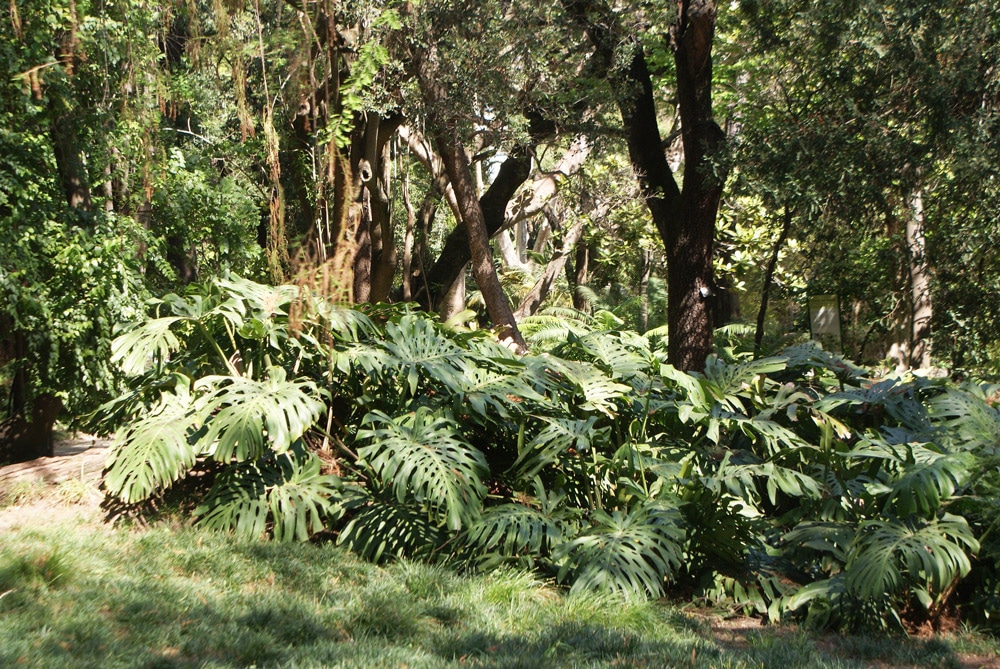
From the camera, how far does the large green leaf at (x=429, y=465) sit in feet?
17.4

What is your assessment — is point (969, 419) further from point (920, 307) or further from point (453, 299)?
point (453, 299)

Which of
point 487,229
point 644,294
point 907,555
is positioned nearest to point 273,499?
point 907,555

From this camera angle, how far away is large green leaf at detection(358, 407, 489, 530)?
531cm

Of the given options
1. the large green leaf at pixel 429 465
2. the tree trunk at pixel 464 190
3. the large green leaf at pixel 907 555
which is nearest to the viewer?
the large green leaf at pixel 907 555

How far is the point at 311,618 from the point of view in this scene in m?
4.20

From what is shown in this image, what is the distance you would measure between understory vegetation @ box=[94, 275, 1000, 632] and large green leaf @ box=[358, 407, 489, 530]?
0.02 meters

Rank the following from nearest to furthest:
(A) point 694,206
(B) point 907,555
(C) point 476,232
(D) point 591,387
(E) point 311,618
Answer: (E) point 311,618, (B) point 907,555, (D) point 591,387, (A) point 694,206, (C) point 476,232

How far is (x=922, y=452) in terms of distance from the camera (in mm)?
5461

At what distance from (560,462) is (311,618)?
7.71 feet

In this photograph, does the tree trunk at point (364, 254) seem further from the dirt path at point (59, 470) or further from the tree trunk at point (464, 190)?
the dirt path at point (59, 470)

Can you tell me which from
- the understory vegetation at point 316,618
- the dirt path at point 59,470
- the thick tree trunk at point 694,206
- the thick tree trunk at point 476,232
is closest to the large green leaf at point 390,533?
the understory vegetation at point 316,618

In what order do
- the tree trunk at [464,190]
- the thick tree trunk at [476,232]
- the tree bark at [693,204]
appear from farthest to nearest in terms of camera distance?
the thick tree trunk at [476,232] < the tree trunk at [464,190] < the tree bark at [693,204]

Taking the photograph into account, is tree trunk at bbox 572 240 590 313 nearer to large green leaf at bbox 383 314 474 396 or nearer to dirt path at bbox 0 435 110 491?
large green leaf at bbox 383 314 474 396

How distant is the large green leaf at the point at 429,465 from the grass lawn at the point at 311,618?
42 cm
